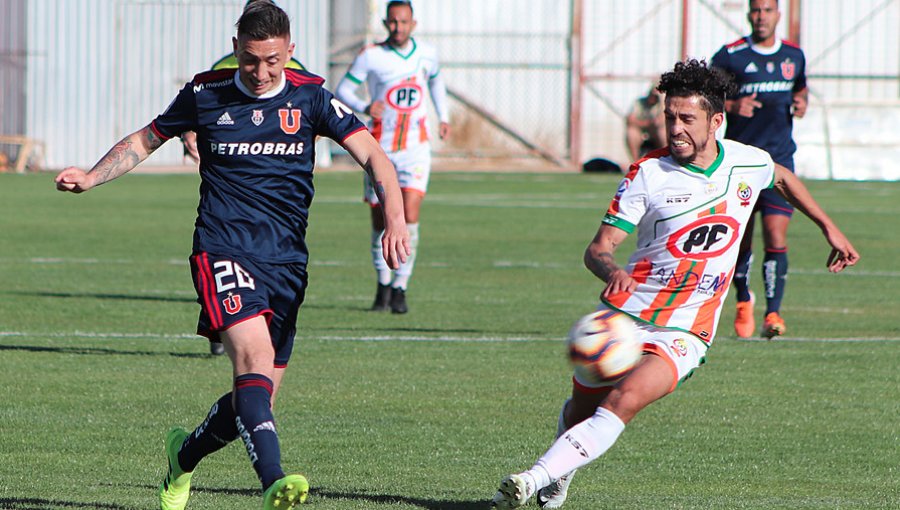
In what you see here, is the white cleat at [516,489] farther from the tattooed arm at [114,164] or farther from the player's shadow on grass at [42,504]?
the tattooed arm at [114,164]

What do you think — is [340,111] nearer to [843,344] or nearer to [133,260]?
[843,344]

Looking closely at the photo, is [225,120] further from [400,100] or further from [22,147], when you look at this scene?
[22,147]

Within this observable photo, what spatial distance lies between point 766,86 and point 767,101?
11 centimetres

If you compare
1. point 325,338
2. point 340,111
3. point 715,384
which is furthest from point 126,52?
point 340,111

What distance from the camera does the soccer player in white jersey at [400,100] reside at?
12417mm

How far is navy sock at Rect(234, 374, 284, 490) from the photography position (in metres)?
4.87

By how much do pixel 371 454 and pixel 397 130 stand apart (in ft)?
20.3

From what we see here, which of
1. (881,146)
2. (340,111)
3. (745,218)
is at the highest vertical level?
(340,111)

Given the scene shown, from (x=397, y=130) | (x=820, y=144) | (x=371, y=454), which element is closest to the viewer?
(x=371, y=454)

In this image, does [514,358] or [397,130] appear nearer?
[514,358]

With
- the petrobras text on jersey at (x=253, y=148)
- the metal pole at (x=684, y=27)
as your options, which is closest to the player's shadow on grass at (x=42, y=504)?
the petrobras text on jersey at (x=253, y=148)

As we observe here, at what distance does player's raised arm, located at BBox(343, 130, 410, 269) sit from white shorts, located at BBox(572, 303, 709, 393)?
98cm

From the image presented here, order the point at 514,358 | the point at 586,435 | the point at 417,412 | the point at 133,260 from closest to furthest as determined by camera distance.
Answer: the point at 586,435 < the point at 417,412 < the point at 514,358 < the point at 133,260

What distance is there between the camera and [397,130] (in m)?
12.6
